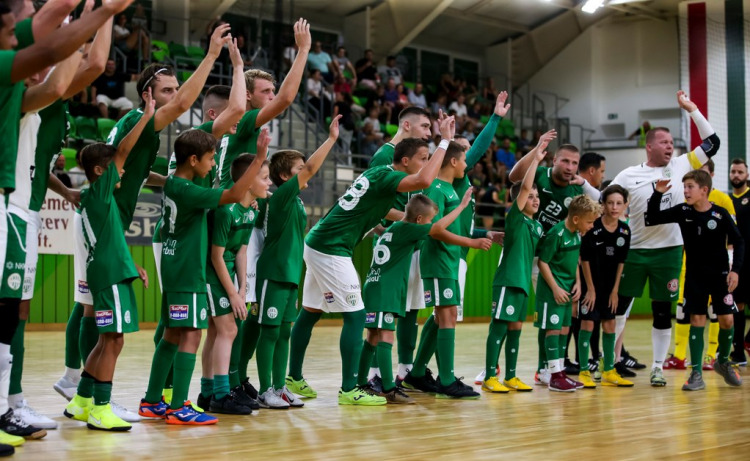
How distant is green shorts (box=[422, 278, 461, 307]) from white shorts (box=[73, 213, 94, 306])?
98.6 inches

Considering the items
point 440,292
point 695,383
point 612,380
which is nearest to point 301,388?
point 440,292

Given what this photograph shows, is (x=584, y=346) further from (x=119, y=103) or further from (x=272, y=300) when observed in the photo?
(x=119, y=103)

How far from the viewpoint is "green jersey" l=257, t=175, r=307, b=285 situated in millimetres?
5902

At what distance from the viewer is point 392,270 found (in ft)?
20.8

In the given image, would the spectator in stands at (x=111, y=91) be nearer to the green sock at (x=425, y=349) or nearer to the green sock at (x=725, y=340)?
the green sock at (x=425, y=349)

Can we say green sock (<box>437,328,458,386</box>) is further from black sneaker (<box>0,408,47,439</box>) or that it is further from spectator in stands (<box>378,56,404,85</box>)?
spectator in stands (<box>378,56,404,85</box>)

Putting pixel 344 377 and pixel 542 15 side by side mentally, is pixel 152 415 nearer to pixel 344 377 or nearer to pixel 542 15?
pixel 344 377

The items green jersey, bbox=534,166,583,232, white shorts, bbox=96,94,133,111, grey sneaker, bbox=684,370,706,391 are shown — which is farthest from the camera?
white shorts, bbox=96,94,133,111

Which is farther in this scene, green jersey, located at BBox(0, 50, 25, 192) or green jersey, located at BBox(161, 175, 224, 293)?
green jersey, located at BBox(161, 175, 224, 293)

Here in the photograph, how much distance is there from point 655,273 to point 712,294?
2.48ft

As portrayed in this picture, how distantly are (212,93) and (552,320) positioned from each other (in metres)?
3.27

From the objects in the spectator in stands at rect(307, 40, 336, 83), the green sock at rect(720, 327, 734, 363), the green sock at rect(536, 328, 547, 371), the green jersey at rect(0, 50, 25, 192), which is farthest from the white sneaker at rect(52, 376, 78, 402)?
the spectator in stands at rect(307, 40, 336, 83)

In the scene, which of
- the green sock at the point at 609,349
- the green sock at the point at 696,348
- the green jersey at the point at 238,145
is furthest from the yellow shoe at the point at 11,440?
the green sock at the point at 696,348

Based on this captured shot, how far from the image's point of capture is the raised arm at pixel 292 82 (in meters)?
5.67
